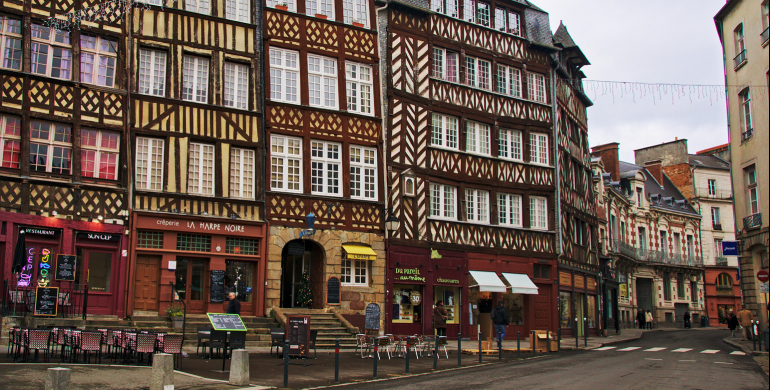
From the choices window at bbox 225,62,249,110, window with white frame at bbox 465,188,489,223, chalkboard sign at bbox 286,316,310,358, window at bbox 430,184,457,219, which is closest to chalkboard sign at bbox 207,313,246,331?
chalkboard sign at bbox 286,316,310,358

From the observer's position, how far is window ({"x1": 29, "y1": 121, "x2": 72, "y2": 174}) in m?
18.8

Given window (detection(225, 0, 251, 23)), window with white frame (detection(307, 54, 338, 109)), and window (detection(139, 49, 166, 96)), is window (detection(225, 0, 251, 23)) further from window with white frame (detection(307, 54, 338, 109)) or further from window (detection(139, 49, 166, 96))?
window (detection(139, 49, 166, 96))

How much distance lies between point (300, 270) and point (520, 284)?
9058mm

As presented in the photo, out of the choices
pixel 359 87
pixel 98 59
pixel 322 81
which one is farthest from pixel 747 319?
pixel 98 59

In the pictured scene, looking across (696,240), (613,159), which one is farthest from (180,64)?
(696,240)

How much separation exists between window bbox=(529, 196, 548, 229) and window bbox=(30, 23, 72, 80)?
58.4ft

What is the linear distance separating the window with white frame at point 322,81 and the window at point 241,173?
2.92 m

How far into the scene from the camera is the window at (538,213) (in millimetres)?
28844

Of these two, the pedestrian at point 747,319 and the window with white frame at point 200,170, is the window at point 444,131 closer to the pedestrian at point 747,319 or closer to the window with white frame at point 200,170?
the window with white frame at point 200,170

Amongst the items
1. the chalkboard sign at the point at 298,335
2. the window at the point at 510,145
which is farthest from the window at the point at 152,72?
the window at the point at 510,145

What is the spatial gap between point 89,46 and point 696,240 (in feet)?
155

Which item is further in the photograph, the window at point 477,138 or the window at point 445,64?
the window at point 477,138

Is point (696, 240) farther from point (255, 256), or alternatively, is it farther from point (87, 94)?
point (87, 94)

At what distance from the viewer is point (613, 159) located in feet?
159
